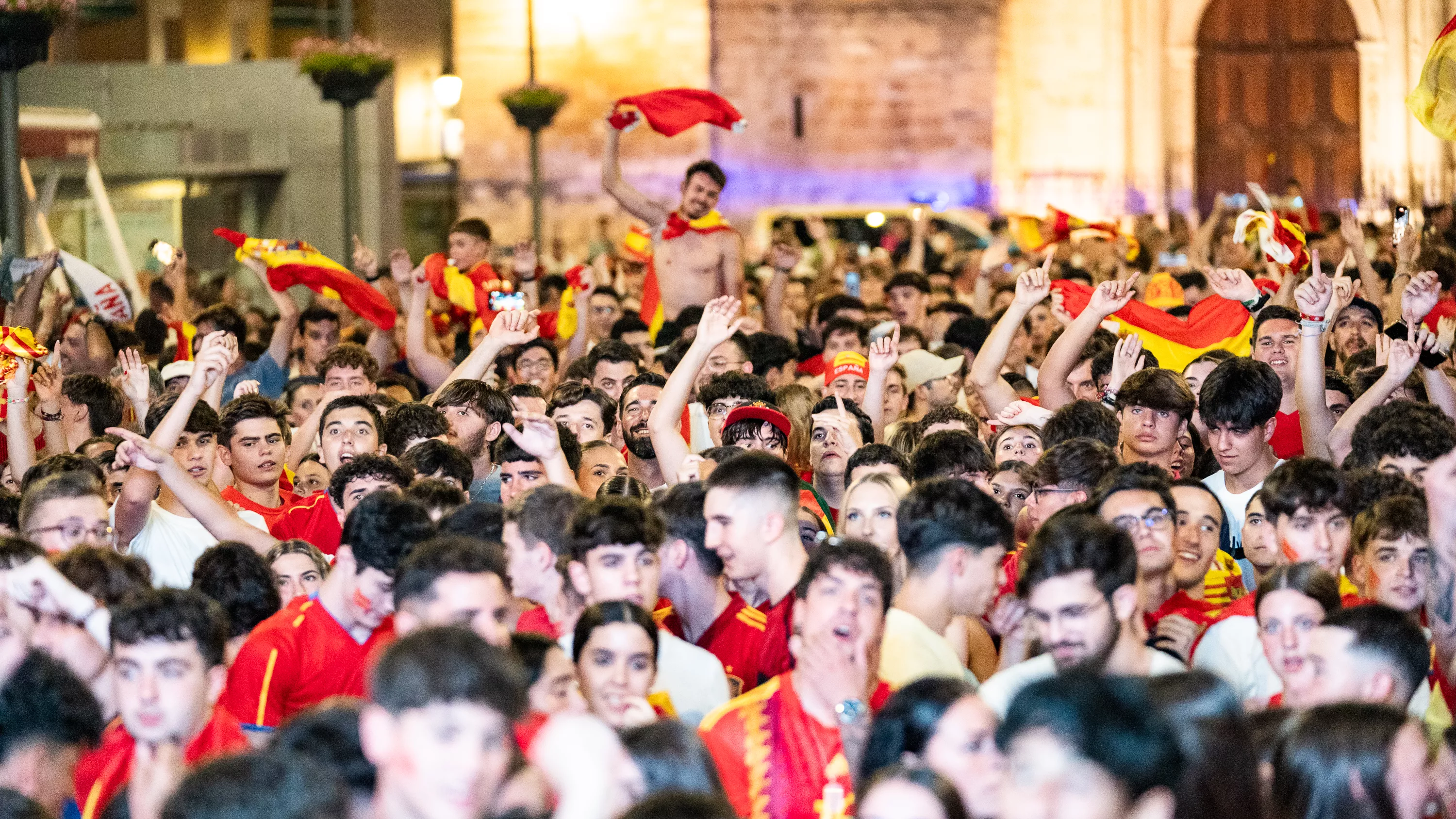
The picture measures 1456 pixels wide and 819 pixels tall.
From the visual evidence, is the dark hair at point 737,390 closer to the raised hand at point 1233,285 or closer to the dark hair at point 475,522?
the raised hand at point 1233,285

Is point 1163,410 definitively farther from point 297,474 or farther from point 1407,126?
point 1407,126

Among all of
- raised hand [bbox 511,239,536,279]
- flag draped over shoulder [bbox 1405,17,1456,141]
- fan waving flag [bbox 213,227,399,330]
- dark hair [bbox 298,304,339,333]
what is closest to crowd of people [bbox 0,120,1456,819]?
flag draped over shoulder [bbox 1405,17,1456,141]

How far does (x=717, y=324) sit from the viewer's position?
6.86 metres

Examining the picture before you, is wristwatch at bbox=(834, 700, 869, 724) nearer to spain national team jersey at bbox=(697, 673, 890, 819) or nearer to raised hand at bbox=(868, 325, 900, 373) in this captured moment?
spain national team jersey at bbox=(697, 673, 890, 819)

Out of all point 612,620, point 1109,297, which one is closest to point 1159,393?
point 1109,297

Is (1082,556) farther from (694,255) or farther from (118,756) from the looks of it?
(694,255)

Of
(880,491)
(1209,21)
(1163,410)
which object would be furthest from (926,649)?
(1209,21)

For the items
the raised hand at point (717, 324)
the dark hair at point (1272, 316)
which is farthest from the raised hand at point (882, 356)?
the dark hair at point (1272, 316)

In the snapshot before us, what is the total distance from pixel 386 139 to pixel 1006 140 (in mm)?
7910

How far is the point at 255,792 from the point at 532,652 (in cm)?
108

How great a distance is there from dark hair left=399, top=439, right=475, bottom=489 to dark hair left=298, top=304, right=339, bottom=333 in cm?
446

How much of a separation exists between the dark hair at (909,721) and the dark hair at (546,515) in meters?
1.56

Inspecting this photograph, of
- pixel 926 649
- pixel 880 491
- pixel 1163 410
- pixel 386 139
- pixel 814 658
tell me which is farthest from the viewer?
pixel 386 139

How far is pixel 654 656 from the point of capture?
15.0 feet
